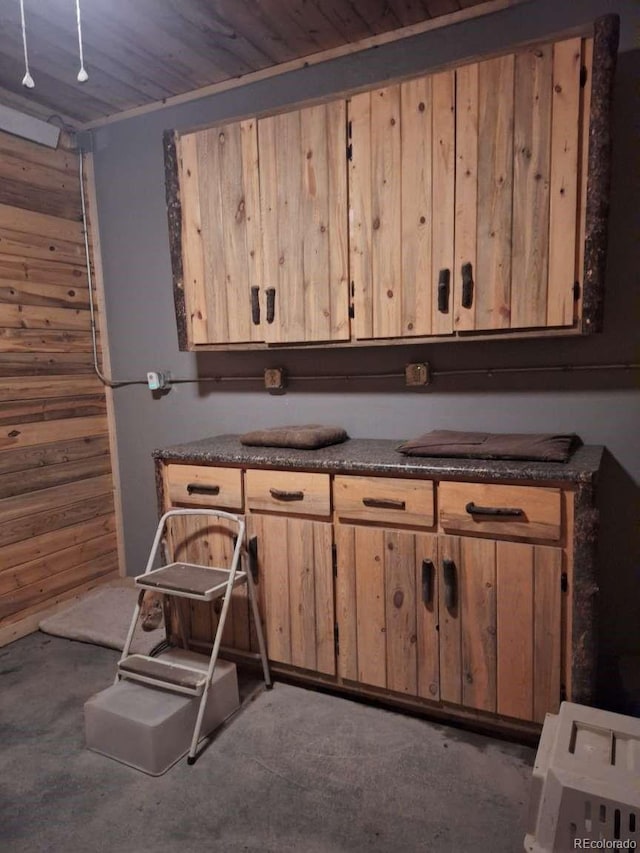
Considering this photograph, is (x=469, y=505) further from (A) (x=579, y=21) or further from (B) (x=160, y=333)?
(B) (x=160, y=333)

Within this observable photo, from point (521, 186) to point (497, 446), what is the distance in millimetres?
853

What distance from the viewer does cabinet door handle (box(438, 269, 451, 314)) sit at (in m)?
1.94

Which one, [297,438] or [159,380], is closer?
[297,438]

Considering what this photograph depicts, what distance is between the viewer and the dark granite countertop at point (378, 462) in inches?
64.7

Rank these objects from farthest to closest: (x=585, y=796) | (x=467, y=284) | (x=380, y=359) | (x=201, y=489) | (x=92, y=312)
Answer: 1. (x=92, y=312)
2. (x=380, y=359)
3. (x=201, y=489)
4. (x=467, y=284)
5. (x=585, y=796)

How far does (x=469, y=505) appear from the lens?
1.74 metres

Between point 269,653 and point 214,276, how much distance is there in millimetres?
1575

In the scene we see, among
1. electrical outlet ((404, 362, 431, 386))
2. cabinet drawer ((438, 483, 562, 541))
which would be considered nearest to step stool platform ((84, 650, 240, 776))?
cabinet drawer ((438, 483, 562, 541))

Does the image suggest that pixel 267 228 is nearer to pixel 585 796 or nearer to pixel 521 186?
pixel 521 186

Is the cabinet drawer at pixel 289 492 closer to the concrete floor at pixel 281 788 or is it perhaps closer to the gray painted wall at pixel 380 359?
the gray painted wall at pixel 380 359

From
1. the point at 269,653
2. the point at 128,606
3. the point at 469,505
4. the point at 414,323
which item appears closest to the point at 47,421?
the point at 128,606

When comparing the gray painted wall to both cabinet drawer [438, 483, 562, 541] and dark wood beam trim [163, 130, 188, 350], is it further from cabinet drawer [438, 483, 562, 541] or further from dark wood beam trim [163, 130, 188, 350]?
cabinet drawer [438, 483, 562, 541]

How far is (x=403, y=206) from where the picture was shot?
198cm

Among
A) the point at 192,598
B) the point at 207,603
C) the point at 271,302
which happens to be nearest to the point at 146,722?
the point at 192,598
